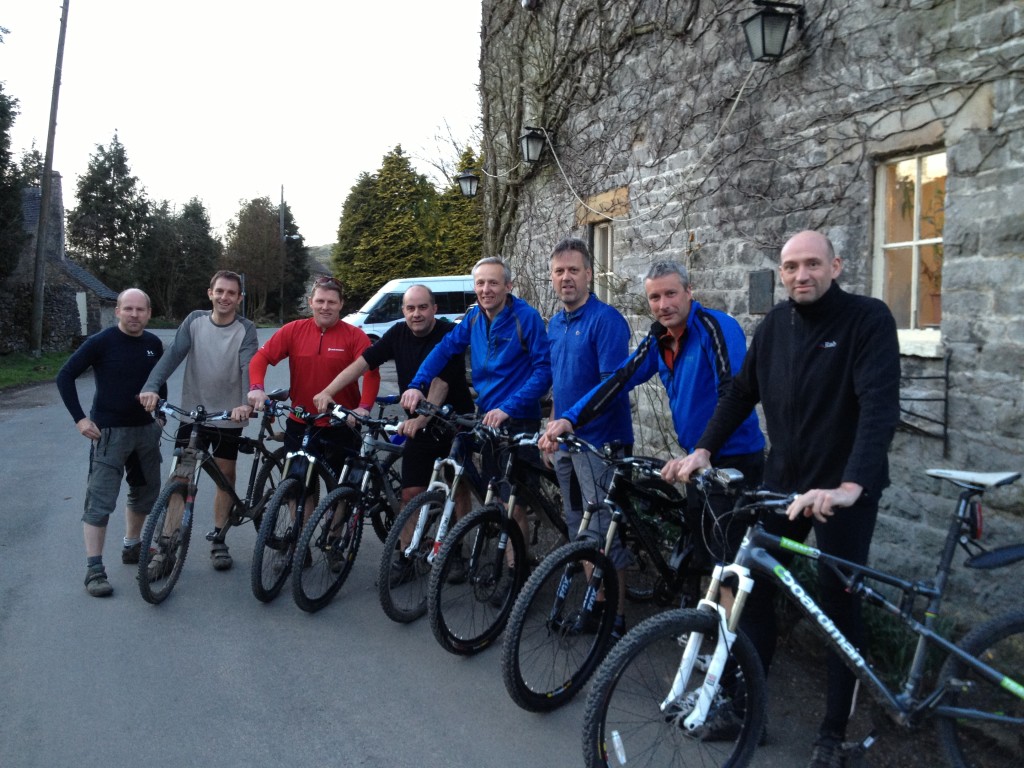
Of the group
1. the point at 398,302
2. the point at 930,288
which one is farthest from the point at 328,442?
the point at 398,302

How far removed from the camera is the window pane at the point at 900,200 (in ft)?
18.2

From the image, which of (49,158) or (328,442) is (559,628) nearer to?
(328,442)

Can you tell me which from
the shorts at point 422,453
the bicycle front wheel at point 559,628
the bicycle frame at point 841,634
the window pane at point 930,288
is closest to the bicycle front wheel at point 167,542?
the shorts at point 422,453

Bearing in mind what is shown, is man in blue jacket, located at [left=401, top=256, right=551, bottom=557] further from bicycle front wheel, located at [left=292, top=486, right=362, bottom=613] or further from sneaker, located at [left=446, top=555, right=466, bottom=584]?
bicycle front wheel, located at [left=292, top=486, right=362, bottom=613]

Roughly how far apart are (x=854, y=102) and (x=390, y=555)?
13.9ft

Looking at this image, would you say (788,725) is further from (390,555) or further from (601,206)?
(601,206)

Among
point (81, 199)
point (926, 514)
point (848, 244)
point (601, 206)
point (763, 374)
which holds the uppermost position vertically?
point (81, 199)

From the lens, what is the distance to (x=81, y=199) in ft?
207

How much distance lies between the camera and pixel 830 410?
3.15 meters

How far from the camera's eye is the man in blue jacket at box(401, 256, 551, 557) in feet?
16.0

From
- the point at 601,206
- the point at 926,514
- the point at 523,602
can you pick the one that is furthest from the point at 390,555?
the point at 601,206

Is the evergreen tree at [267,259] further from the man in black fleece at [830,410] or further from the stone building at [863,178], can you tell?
the man in black fleece at [830,410]

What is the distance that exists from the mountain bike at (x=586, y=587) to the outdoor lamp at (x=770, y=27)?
3.64 meters

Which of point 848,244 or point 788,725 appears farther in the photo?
point 848,244
